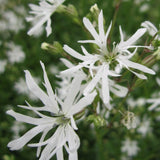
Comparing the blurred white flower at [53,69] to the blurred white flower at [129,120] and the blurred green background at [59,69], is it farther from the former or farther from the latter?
the blurred white flower at [129,120]

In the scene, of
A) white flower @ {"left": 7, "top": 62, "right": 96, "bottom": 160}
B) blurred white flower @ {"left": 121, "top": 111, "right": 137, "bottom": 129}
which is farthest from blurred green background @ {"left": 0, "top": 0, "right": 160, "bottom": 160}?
white flower @ {"left": 7, "top": 62, "right": 96, "bottom": 160}

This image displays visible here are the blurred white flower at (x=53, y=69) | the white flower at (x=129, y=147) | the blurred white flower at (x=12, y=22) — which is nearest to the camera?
the white flower at (x=129, y=147)

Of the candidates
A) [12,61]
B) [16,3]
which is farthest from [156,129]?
[16,3]

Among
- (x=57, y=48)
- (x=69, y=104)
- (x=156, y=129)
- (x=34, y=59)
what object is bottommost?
(x=156, y=129)

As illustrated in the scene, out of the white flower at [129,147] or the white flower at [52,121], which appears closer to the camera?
the white flower at [52,121]

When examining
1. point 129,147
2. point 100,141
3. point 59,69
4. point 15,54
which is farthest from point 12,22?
point 100,141

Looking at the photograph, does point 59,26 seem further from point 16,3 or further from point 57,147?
point 57,147

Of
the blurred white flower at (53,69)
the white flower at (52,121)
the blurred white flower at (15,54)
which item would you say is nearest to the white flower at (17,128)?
the blurred white flower at (53,69)

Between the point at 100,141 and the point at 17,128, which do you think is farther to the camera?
the point at 17,128

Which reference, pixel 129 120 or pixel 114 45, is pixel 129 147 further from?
pixel 114 45
